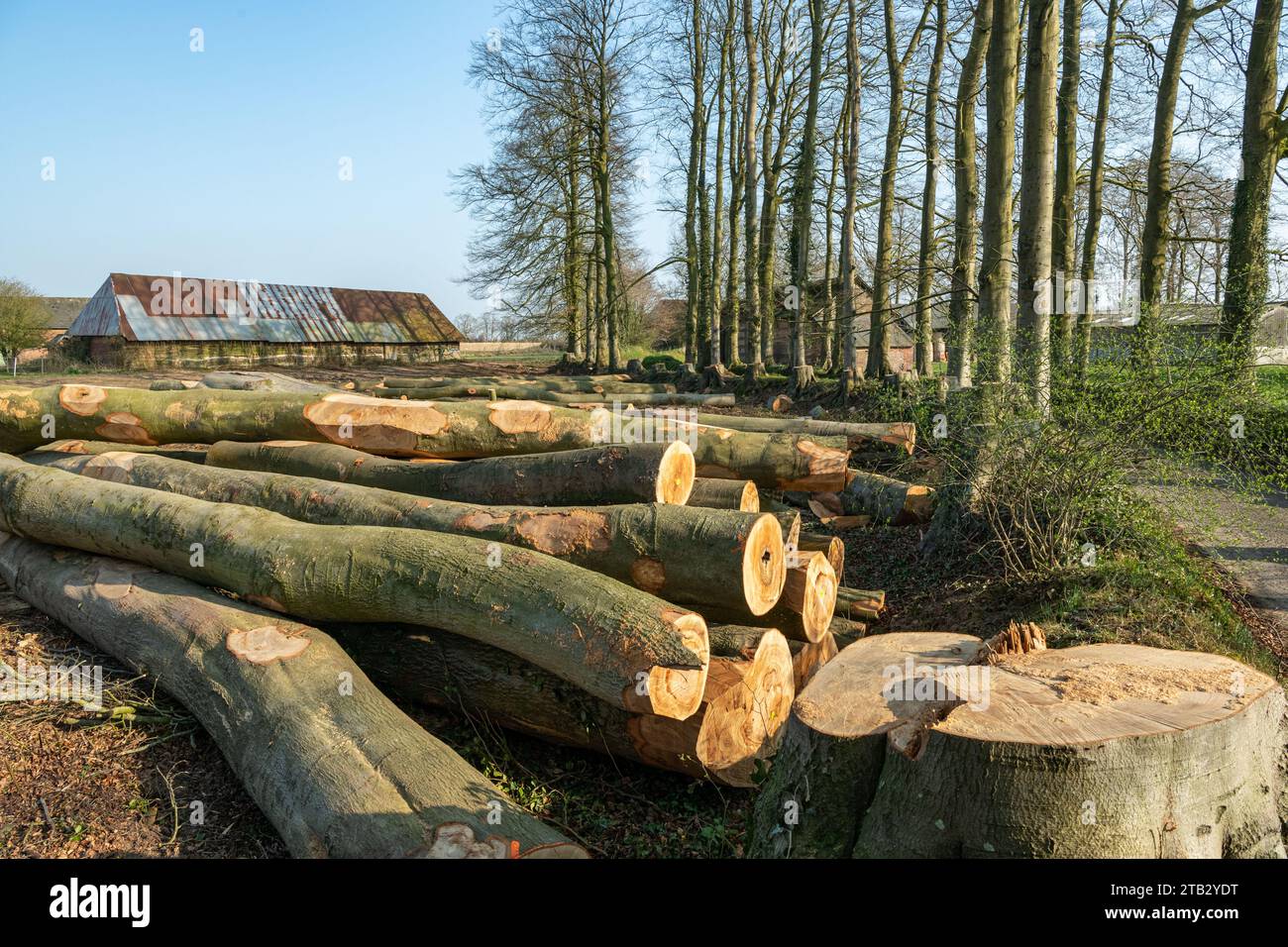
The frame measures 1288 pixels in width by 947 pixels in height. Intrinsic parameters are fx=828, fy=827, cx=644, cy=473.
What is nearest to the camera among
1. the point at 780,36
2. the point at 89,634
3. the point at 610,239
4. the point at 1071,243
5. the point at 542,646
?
the point at 542,646

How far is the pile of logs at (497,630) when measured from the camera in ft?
8.81

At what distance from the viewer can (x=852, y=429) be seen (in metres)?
9.88

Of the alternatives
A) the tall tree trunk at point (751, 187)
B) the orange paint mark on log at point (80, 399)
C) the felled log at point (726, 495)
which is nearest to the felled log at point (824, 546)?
the felled log at point (726, 495)

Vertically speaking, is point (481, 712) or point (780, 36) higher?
point (780, 36)

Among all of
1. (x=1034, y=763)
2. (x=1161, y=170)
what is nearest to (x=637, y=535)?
Answer: (x=1034, y=763)

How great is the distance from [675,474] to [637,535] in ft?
3.60

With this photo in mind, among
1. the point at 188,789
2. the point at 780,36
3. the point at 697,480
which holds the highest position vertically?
the point at 780,36

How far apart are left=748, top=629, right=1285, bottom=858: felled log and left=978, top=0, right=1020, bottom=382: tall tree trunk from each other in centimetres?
510

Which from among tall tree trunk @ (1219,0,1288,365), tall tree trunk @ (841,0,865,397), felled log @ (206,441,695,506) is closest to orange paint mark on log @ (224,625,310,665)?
felled log @ (206,441,695,506)

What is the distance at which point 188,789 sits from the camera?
390cm

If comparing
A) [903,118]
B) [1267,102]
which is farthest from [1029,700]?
[903,118]

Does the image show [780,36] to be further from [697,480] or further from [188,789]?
[188,789]

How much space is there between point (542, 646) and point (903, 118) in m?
16.6

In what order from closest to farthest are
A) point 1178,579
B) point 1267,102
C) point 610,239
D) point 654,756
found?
point 654,756
point 1178,579
point 1267,102
point 610,239
